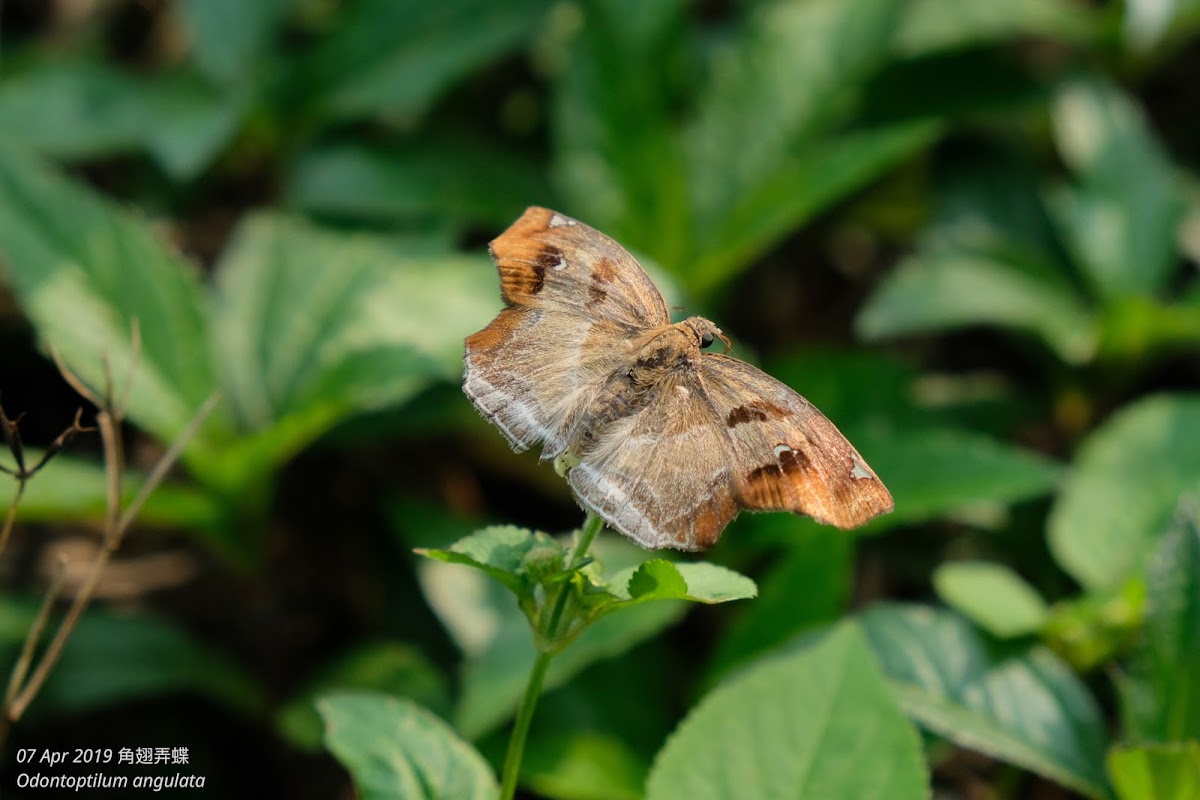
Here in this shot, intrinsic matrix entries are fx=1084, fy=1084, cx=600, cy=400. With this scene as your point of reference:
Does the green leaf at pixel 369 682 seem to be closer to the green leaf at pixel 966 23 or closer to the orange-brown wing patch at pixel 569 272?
the orange-brown wing patch at pixel 569 272

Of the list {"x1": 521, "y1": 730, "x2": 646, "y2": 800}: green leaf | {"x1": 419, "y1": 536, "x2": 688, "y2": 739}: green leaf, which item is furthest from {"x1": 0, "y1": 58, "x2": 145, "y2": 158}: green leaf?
{"x1": 521, "y1": 730, "x2": 646, "y2": 800}: green leaf

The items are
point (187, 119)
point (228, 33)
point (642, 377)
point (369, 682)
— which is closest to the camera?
point (642, 377)

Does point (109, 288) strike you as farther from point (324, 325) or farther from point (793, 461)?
point (793, 461)

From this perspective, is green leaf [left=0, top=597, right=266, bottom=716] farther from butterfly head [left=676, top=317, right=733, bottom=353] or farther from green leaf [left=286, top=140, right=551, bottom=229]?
butterfly head [left=676, top=317, right=733, bottom=353]

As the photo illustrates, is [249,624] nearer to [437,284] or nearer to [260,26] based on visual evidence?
[437,284]

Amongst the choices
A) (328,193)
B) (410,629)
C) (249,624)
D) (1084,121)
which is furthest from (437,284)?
(1084,121)

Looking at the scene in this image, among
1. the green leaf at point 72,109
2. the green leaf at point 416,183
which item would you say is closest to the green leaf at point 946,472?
the green leaf at point 416,183

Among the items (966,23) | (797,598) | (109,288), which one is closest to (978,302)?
(966,23)
